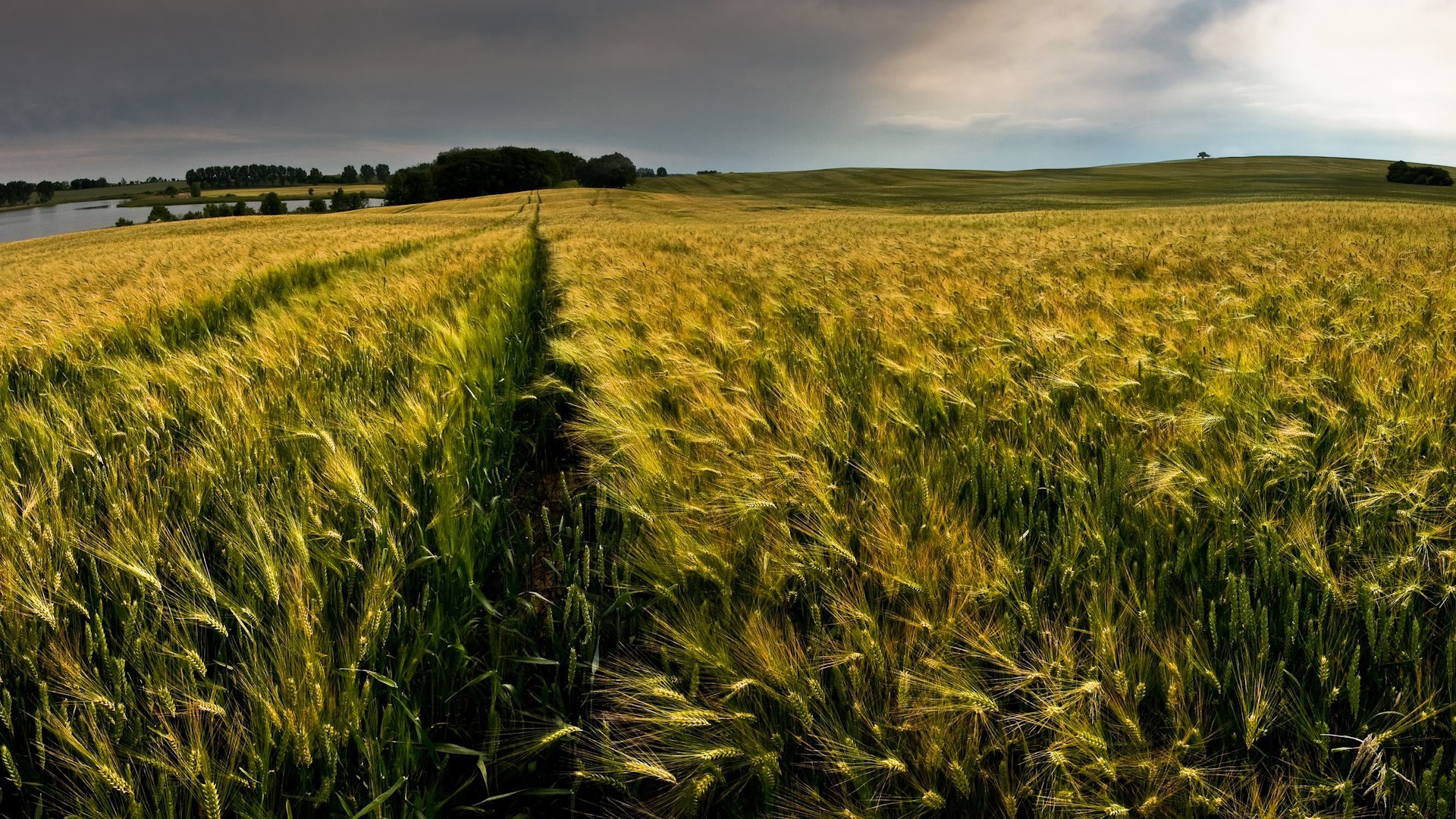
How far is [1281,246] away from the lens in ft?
24.2

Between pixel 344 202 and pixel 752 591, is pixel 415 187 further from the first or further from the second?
pixel 752 591

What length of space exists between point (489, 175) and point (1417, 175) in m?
81.4

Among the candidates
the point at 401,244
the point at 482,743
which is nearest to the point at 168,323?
the point at 482,743

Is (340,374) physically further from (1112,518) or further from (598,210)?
(598,210)

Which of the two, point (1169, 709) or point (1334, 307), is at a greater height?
point (1334, 307)

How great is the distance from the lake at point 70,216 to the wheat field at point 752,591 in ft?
255

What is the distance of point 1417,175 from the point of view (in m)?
47.2

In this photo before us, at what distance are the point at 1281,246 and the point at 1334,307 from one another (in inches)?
206

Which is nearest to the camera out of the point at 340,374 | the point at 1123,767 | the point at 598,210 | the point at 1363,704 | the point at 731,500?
the point at 1123,767

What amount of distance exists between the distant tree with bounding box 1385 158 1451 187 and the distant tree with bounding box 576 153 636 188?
207 ft

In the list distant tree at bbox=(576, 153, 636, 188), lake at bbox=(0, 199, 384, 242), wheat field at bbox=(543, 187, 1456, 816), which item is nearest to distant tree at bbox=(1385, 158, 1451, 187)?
distant tree at bbox=(576, 153, 636, 188)

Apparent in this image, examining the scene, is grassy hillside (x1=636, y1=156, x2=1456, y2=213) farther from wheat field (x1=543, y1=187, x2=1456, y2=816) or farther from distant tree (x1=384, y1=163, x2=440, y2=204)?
wheat field (x1=543, y1=187, x2=1456, y2=816)

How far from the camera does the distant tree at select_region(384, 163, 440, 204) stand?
68.9 meters

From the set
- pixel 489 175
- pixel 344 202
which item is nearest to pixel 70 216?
pixel 344 202
